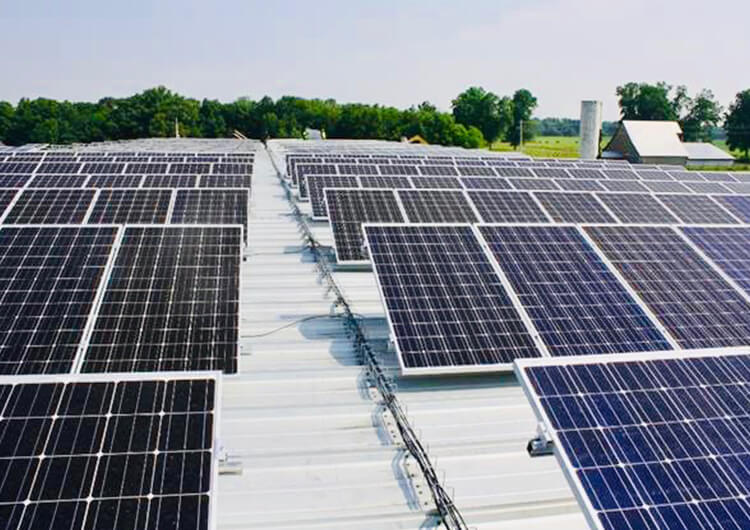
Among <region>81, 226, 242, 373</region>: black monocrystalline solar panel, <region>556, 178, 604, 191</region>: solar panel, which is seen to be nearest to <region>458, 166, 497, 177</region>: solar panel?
<region>556, 178, 604, 191</region>: solar panel

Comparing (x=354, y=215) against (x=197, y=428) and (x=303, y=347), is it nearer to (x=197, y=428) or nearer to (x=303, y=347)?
(x=303, y=347)

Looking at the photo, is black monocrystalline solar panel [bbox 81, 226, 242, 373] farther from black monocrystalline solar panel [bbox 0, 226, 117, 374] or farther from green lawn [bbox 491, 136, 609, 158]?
green lawn [bbox 491, 136, 609, 158]

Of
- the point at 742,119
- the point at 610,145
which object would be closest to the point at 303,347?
the point at 610,145

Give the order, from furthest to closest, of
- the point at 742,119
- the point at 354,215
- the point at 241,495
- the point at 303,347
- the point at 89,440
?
the point at 742,119 < the point at 354,215 < the point at 303,347 < the point at 241,495 < the point at 89,440

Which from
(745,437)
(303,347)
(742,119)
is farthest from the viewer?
(742,119)

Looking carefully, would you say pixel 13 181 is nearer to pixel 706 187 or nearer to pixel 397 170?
pixel 397 170
